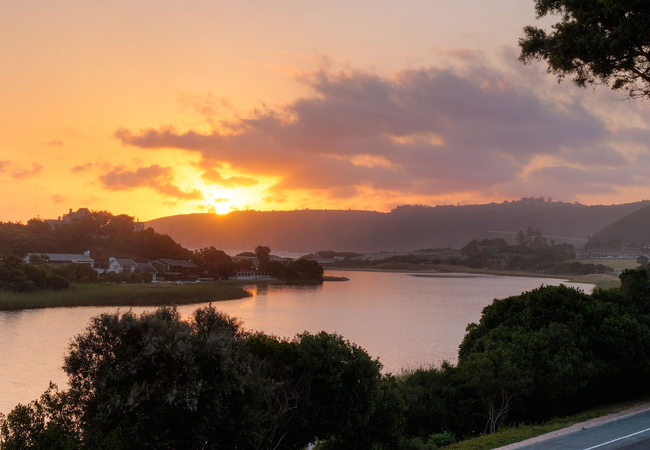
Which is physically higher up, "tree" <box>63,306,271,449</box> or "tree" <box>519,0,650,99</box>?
"tree" <box>519,0,650,99</box>

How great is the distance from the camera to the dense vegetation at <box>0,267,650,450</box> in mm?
8461

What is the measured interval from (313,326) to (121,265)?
5200 centimetres

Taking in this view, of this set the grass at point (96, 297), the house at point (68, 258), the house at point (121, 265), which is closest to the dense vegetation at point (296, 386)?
the grass at point (96, 297)

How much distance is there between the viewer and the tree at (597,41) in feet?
36.5

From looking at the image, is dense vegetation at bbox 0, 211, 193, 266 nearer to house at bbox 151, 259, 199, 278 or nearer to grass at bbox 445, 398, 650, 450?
house at bbox 151, 259, 199, 278

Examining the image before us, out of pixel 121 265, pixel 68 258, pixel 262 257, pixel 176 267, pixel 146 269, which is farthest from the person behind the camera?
pixel 262 257

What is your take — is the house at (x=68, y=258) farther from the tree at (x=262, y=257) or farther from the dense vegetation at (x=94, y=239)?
the tree at (x=262, y=257)

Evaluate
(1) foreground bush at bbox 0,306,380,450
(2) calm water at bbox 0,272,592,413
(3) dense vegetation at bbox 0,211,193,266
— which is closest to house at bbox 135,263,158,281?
(3) dense vegetation at bbox 0,211,193,266

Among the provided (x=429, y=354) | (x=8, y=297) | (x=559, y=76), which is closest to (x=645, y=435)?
(x=559, y=76)

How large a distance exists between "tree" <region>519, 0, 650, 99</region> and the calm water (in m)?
17.8

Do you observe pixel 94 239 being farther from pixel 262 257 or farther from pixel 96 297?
pixel 96 297

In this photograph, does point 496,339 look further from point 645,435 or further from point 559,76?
point 559,76

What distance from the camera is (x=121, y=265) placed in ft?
267

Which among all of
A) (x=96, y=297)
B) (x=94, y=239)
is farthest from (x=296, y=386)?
(x=94, y=239)
